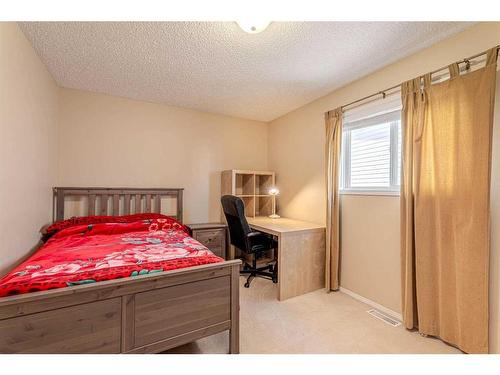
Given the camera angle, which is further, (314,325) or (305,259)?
(305,259)

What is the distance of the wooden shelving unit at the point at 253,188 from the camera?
3.44 meters

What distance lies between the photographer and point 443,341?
5.41ft

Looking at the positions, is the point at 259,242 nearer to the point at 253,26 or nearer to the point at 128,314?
the point at 128,314

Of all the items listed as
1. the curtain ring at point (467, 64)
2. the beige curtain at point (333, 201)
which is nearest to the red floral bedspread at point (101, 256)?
the beige curtain at point (333, 201)

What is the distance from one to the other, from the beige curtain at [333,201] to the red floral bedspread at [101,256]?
4.85ft

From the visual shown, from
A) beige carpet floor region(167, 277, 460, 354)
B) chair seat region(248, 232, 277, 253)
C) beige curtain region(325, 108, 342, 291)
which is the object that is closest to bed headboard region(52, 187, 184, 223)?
chair seat region(248, 232, 277, 253)

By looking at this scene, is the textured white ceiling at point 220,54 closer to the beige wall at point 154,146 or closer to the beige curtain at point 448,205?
the beige wall at point 154,146

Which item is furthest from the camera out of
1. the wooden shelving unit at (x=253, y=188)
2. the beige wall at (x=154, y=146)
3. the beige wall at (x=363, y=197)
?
the wooden shelving unit at (x=253, y=188)

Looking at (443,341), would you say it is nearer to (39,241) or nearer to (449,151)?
(449,151)

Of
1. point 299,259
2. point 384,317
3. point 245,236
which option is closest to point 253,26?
point 245,236

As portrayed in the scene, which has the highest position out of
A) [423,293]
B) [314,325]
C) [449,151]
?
[449,151]

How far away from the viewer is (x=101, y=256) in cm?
153
